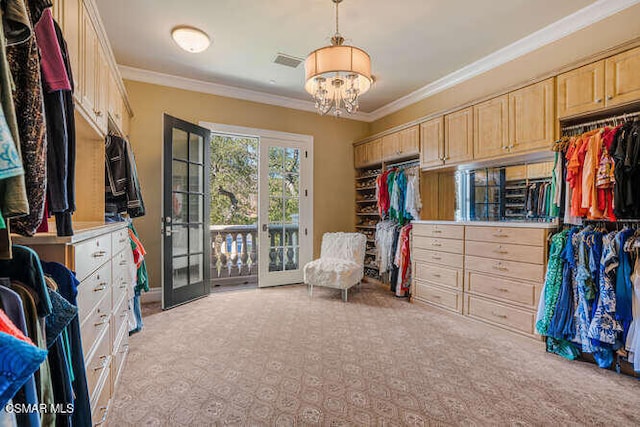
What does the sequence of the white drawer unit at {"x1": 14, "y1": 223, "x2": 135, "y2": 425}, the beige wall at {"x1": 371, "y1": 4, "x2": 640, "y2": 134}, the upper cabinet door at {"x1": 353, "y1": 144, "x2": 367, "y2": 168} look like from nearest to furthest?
the white drawer unit at {"x1": 14, "y1": 223, "x2": 135, "y2": 425}, the beige wall at {"x1": 371, "y1": 4, "x2": 640, "y2": 134}, the upper cabinet door at {"x1": 353, "y1": 144, "x2": 367, "y2": 168}

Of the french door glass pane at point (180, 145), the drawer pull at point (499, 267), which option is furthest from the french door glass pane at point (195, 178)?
the drawer pull at point (499, 267)

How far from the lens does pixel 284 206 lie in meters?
4.61

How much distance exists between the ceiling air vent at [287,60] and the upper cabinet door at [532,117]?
2273 mm

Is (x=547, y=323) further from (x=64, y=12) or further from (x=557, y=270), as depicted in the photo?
(x=64, y=12)

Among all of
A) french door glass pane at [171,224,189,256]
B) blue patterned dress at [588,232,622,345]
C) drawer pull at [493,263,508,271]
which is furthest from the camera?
french door glass pane at [171,224,189,256]

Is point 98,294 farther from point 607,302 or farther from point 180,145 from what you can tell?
point 607,302

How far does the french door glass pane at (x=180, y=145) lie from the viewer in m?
3.54

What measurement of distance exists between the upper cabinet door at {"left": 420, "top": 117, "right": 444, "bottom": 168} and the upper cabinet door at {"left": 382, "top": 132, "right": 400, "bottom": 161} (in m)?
0.46

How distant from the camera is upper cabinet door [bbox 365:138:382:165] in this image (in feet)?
15.3

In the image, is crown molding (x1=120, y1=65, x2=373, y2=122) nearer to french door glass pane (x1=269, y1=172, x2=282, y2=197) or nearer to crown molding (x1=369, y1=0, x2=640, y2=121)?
french door glass pane (x1=269, y1=172, x2=282, y2=197)

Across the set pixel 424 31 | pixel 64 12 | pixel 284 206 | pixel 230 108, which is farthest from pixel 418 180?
pixel 64 12

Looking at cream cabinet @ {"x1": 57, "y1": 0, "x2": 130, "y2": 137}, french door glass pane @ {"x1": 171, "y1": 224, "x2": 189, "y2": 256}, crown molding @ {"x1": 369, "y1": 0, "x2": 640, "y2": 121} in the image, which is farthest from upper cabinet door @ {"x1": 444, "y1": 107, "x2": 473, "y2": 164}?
cream cabinet @ {"x1": 57, "y1": 0, "x2": 130, "y2": 137}

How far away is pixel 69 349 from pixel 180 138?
307 centimetres

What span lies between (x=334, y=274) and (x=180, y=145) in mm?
2461
